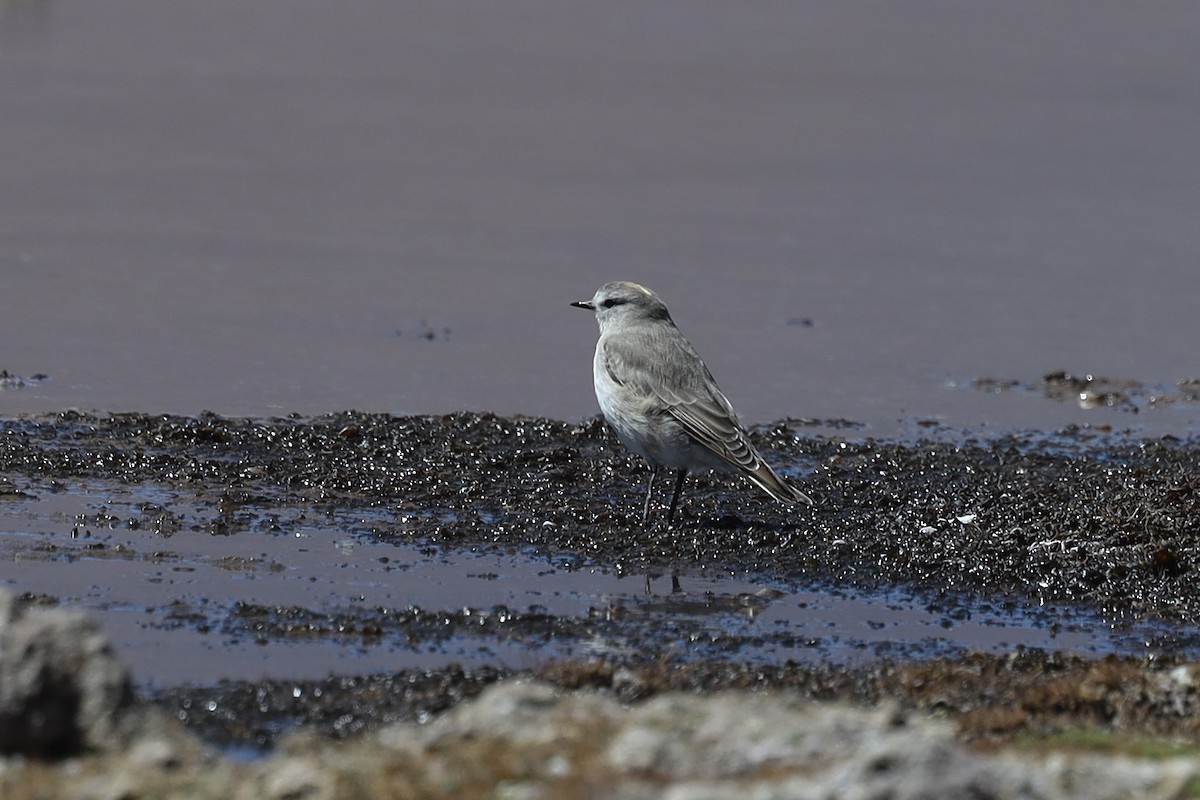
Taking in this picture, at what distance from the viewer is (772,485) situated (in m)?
11.3

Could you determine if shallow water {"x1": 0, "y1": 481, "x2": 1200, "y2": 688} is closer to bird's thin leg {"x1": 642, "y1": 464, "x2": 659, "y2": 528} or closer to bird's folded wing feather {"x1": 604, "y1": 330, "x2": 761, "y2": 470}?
bird's thin leg {"x1": 642, "y1": 464, "x2": 659, "y2": 528}

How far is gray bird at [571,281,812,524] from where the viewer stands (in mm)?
11375

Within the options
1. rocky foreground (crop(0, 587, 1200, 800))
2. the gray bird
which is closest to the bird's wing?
the gray bird

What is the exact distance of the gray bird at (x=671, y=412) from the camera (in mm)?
11375

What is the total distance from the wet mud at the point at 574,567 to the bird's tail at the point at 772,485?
23cm

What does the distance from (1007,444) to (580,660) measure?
6.42 meters

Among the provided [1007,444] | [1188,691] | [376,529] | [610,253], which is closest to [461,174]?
[610,253]

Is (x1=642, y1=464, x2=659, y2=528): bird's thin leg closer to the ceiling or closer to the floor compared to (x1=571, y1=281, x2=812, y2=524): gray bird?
closer to the floor

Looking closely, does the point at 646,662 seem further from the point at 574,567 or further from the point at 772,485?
the point at 772,485

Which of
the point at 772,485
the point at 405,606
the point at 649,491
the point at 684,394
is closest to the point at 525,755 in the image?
the point at 405,606

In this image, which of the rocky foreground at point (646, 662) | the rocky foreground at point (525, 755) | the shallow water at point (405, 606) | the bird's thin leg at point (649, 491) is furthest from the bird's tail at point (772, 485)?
the rocky foreground at point (525, 755)

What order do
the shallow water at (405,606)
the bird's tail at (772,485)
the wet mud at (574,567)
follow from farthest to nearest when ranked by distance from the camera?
the bird's tail at (772,485) → the shallow water at (405,606) → the wet mud at (574,567)

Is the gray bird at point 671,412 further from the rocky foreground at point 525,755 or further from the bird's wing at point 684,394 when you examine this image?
the rocky foreground at point 525,755

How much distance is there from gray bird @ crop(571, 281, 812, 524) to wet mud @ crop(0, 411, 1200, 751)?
0.34m
